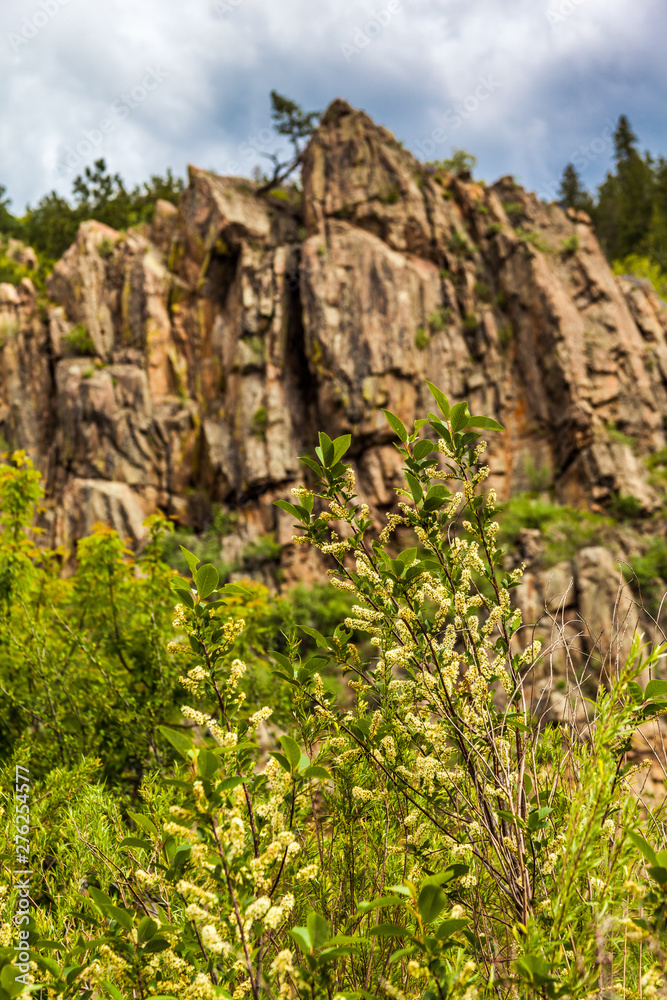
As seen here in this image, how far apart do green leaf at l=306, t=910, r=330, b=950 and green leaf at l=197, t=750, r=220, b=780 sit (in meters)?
0.32

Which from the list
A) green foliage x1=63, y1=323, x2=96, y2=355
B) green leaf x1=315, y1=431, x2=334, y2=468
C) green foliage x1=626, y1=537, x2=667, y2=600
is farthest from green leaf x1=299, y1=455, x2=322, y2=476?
green foliage x1=63, y1=323, x2=96, y2=355

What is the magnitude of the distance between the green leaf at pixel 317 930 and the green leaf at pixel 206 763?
320mm

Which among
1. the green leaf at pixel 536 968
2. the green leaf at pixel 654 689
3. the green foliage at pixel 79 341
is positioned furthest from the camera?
the green foliage at pixel 79 341

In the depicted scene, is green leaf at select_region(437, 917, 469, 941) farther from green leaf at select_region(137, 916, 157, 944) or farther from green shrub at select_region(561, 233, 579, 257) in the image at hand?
green shrub at select_region(561, 233, 579, 257)

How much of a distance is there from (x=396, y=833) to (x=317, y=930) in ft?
2.74

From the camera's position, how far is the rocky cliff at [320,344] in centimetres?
1984

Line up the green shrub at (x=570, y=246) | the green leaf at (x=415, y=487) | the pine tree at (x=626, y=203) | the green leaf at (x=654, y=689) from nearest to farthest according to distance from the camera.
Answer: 1. the green leaf at (x=654, y=689)
2. the green leaf at (x=415, y=487)
3. the green shrub at (x=570, y=246)
4. the pine tree at (x=626, y=203)

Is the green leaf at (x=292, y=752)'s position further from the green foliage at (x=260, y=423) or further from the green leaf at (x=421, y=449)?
the green foliage at (x=260, y=423)

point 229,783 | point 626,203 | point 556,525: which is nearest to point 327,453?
point 229,783

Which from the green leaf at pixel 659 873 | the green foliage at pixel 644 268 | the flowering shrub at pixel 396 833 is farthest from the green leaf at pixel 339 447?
the green foliage at pixel 644 268

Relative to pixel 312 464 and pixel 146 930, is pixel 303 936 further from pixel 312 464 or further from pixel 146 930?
pixel 312 464

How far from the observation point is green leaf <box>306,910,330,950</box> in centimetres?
107

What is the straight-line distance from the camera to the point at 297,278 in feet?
73.1

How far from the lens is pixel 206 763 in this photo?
110 cm
